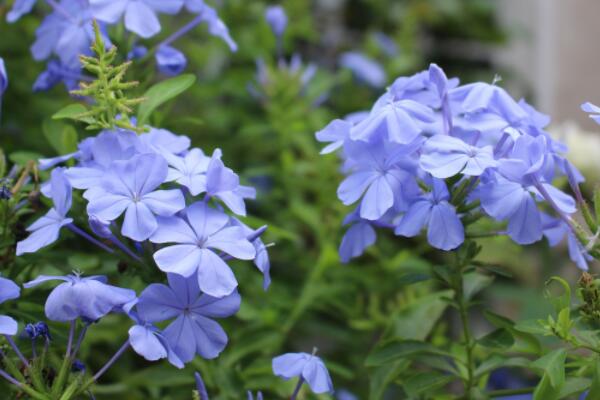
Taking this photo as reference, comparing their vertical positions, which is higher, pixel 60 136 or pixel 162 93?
pixel 162 93

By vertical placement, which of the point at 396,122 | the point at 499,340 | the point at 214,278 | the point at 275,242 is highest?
the point at 396,122

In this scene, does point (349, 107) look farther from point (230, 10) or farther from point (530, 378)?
point (530, 378)

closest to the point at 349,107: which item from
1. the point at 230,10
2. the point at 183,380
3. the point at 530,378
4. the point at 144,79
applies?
the point at 230,10

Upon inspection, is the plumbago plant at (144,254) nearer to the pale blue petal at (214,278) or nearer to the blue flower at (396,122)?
the pale blue petal at (214,278)

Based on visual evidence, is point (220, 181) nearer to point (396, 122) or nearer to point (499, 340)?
point (396, 122)

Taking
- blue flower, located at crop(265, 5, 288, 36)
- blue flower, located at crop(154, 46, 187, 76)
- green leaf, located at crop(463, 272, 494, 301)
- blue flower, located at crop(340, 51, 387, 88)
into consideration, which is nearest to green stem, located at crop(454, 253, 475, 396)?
green leaf, located at crop(463, 272, 494, 301)

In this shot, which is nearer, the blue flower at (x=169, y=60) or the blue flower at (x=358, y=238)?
the blue flower at (x=358, y=238)

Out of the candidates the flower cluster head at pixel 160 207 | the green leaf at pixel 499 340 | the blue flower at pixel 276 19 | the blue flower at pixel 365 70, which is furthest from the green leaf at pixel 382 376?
the blue flower at pixel 365 70

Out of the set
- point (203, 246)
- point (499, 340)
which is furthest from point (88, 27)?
point (499, 340)
